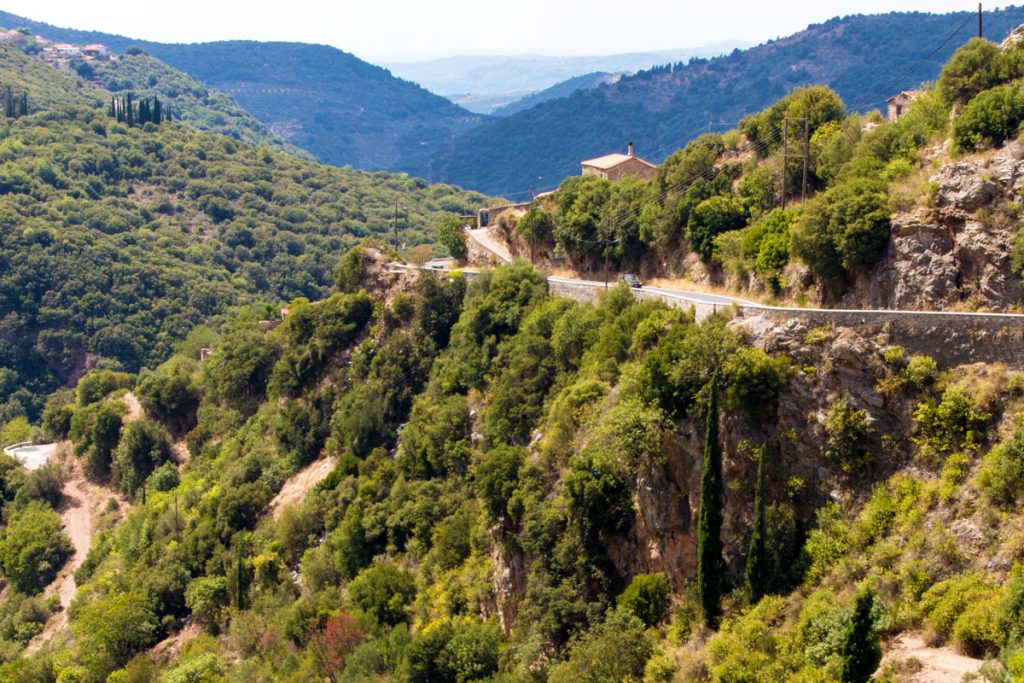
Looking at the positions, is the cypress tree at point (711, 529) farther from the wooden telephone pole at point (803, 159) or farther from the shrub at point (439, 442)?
the shrub at point (439, 442)

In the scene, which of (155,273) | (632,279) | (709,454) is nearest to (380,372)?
(632,279)

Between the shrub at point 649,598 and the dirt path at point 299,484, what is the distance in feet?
85.4

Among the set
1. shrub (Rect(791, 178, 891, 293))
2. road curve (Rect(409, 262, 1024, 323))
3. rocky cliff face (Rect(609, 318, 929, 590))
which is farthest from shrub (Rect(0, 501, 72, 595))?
shrub (Rect(791, 178, 891, 293))

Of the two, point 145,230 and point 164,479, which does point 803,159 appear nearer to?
point 164,479

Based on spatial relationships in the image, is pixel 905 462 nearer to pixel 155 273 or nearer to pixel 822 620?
pixel 822 620

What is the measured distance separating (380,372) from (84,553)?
25296 millimetres

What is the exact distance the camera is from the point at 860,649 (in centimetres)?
2553

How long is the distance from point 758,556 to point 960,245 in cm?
1106

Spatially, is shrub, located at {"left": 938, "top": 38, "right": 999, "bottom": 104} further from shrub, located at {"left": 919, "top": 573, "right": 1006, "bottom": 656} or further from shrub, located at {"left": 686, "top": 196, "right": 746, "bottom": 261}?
shrub, located at {"left": 919, "top": 573, "right": 1006, "bottom": 656}

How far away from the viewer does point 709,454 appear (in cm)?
3250

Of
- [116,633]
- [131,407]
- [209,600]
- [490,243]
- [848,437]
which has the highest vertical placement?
[490,243]

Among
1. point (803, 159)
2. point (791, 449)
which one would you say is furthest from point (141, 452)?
point (791, 449)

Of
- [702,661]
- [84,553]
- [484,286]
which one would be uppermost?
[484,286]

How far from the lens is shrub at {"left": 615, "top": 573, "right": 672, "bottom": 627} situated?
33.8m
